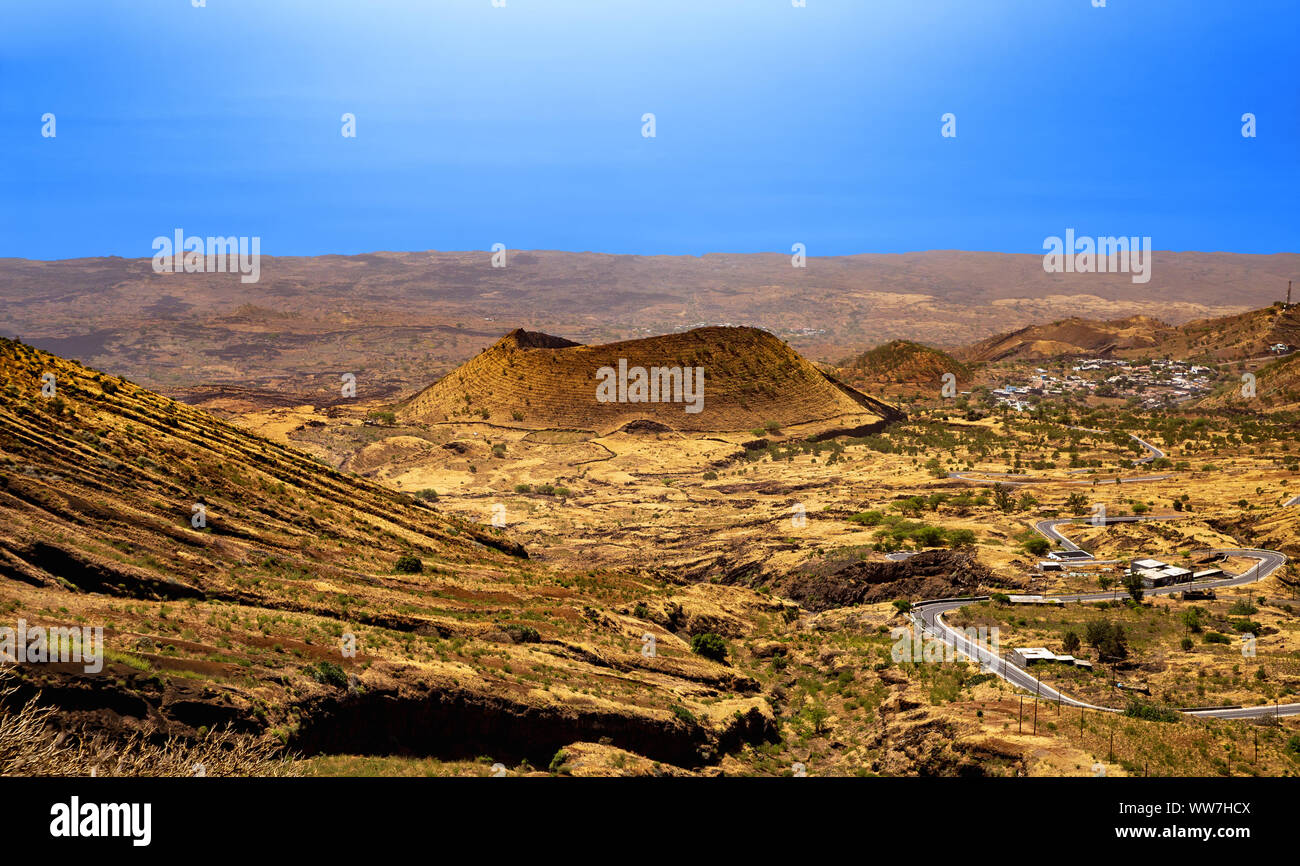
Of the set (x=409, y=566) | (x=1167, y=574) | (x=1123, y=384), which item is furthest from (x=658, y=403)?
(x=1123, y=384)

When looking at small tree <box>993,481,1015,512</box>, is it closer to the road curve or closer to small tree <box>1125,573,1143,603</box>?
the road curve

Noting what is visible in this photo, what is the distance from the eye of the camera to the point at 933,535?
37.2m

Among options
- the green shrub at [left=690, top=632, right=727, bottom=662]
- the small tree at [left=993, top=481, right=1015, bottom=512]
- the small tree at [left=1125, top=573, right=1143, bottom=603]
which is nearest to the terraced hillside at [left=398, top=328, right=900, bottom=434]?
the small tree at [left=993, top=481, right=1015, bottom=512]

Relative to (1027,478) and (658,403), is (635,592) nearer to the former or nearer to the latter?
(1027,478)

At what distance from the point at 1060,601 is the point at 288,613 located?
82.1ft

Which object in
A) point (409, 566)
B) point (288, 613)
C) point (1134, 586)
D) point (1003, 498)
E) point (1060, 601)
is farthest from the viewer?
point (1003, 498)

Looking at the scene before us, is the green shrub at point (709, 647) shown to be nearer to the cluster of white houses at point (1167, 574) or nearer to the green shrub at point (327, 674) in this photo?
the green shrub at point (327, 674)

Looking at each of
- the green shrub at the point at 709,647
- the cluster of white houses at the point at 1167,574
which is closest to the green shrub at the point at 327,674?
the green shrub at the point at 709,647

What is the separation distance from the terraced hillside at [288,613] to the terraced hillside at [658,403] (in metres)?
43.4

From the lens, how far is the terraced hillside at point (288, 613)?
42.4 ft

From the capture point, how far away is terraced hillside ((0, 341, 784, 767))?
12930 millimetres

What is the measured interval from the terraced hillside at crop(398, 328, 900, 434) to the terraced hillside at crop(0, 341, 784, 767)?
43.4 metres

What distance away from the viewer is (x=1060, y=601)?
29.7m
